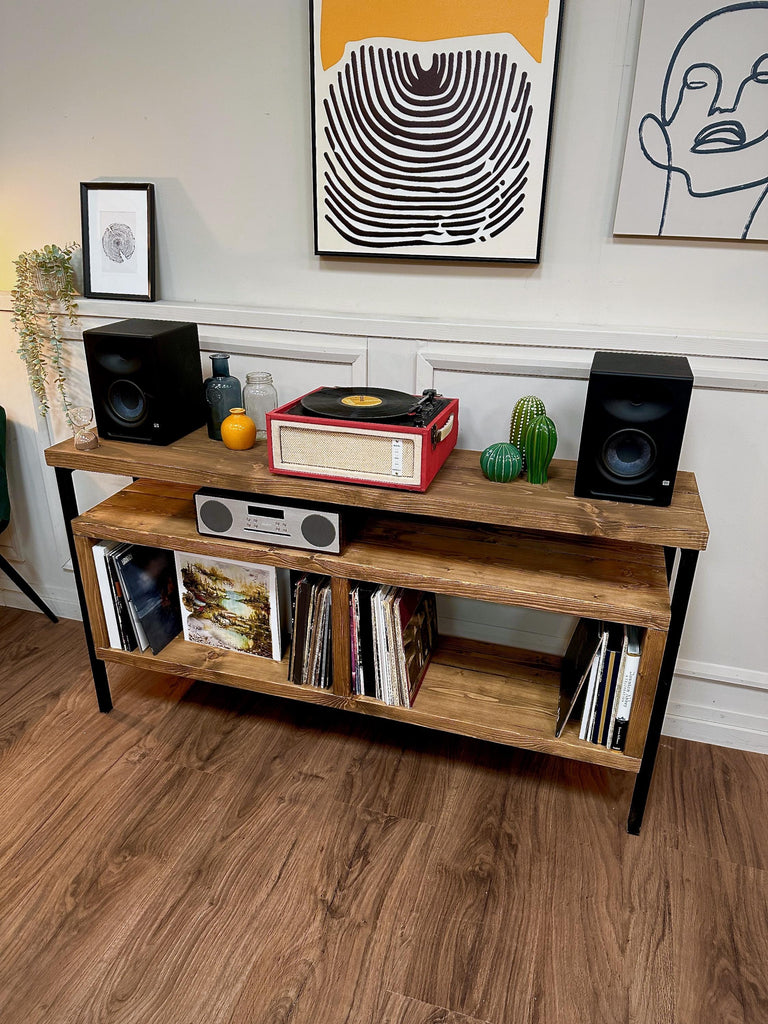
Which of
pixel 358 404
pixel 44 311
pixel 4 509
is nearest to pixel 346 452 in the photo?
pixel 358 404

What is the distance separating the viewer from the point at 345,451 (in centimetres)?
150

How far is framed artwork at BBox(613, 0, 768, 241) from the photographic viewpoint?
140 centimetres

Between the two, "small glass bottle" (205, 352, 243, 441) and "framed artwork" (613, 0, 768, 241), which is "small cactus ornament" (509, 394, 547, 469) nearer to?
"framed artwork" (613, 0, 768, 241)

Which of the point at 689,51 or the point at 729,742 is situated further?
the point at 729,742

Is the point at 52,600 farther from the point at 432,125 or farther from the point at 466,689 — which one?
the point at 432,125

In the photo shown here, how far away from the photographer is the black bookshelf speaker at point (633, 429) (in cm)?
136

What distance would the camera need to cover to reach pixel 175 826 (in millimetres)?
1647

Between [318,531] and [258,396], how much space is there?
16.3 inches

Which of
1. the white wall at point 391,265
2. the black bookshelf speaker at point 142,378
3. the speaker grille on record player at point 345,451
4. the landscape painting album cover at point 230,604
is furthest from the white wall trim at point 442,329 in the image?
the landscape painting album cover at point 230,604

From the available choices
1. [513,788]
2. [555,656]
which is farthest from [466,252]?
[513,788]

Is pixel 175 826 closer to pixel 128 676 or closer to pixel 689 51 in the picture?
pixel 128 676

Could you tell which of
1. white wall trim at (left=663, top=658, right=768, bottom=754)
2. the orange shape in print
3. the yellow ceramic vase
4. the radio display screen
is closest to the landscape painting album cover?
the radio display screen

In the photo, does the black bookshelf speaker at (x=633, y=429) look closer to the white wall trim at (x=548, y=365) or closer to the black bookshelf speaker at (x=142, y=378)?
the white wall trim at (x=548, y=365)

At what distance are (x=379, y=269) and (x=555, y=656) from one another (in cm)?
112
